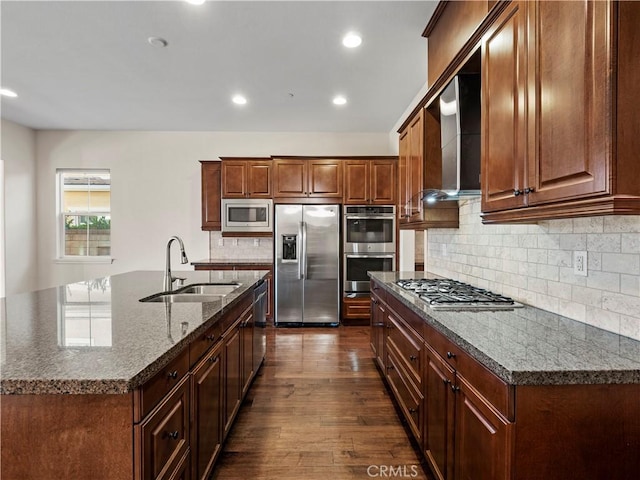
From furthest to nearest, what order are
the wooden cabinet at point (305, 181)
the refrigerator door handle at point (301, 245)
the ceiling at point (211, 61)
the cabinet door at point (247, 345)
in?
the wooden cabinet at point (305, 181)
the refrigerator door handle at point (301, 245)
the ceiling at point (211, 61)
the cabinet door at point (247, 345)

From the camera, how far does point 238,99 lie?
4160 millimetres

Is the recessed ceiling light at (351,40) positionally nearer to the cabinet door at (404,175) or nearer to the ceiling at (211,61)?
the ceiling at (211,61)

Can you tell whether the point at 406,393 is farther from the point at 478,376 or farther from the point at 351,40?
the point at 351,40

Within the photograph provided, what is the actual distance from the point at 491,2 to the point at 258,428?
2.87 metres

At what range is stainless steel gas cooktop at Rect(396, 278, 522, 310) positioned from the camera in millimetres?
1790

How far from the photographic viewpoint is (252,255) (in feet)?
17.8

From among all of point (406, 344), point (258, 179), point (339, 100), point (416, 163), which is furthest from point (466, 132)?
point (258, 179)

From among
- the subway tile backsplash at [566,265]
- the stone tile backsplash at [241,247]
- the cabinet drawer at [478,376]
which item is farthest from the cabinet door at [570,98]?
the stone tile backsplash at [241,247]

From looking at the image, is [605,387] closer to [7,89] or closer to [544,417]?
[544,417]

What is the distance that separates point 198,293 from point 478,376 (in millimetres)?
2017

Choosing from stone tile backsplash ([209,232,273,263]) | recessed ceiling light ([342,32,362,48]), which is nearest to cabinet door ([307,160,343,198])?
stone tile backsplash ([209,232,273,263])

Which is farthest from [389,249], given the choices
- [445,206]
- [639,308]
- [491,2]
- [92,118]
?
[92,118]

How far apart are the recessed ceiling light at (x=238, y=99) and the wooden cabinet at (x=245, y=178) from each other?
917mm

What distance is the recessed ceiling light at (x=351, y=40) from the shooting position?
2.81 meters
